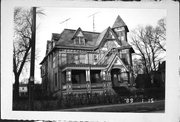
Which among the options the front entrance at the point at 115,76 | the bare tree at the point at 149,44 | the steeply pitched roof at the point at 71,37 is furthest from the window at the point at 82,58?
the bare tree at the point at 149,44

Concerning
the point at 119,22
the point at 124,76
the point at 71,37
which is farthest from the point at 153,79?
the point at 71,37

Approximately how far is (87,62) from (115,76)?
347mm

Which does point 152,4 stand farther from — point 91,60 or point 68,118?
point 68,118

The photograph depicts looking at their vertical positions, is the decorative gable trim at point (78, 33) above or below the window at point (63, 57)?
above

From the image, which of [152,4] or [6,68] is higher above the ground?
[152,4]

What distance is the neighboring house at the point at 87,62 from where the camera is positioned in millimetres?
3363

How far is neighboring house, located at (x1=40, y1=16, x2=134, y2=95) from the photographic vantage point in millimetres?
3363

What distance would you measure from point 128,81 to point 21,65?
3.94 feet

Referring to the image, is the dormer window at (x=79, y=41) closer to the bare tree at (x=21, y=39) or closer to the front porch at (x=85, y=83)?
the front porch at (x=85, y=83)

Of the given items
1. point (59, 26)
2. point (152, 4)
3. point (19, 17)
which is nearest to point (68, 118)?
point (59, 26)

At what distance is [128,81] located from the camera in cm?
338

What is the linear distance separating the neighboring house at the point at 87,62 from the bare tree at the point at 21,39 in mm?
225

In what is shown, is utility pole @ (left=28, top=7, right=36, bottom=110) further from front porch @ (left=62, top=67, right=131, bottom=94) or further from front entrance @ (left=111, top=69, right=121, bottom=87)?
front entrance @ (left=111, top=69, right=121, bottom=87)

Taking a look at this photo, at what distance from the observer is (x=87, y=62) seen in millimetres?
3389
